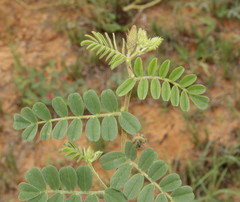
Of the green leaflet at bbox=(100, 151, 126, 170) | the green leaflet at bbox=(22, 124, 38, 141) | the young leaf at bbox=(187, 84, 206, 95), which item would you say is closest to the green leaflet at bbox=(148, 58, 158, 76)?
the young leaf at bbox=(187, 84, 206, 95)

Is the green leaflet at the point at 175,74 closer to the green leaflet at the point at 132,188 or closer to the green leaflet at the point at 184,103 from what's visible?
the green leaflet at the point at 184,103

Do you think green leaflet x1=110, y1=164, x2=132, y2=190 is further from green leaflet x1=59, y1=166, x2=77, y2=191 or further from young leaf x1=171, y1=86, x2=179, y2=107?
young leaf x1=171, y1=86, x2=179, y2=107

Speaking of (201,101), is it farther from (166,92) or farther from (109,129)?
(109,129)

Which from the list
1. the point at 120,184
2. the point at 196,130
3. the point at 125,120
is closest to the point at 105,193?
the point at 120,184

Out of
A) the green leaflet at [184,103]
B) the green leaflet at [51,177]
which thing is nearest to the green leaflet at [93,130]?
the green leaflet at [51,177]

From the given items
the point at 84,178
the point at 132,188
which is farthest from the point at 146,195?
the point at 84,178

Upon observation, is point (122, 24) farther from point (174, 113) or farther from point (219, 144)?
point (219, 144)
